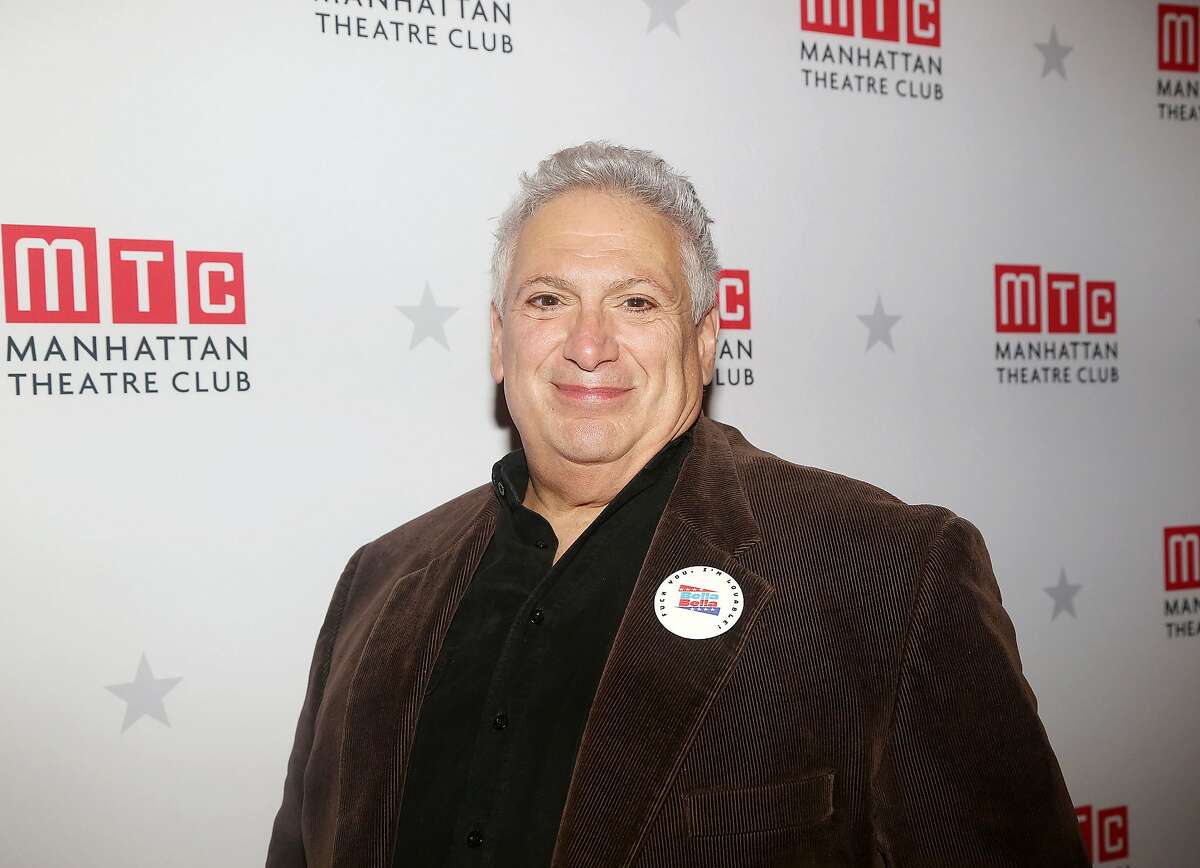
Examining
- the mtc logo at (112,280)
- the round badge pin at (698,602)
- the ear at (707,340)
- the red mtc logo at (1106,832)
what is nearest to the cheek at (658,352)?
→ the ear at (707,340)

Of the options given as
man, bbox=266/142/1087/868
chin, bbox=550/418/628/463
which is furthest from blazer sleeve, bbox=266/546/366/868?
chin, bbox=550/418/628/463

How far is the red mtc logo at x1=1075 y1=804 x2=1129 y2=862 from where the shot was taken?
2.58 meters

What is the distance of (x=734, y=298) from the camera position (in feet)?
7.73

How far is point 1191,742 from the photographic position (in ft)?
8.95

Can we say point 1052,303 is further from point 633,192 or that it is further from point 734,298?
point 633,192

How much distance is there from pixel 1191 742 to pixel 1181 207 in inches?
60.9

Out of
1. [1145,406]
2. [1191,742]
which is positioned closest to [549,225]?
[1145,406]

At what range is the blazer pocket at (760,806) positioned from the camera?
4.02 ft

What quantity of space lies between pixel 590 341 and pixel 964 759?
2.65ft

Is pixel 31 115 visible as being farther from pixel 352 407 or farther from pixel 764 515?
pixel 764 515

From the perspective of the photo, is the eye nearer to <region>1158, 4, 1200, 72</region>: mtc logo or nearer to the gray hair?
the gray hair

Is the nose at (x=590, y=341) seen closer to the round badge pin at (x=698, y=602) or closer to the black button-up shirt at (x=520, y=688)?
the black button-up shirt at (x=520, y=688)

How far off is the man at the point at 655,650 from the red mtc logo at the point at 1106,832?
60.4 inches

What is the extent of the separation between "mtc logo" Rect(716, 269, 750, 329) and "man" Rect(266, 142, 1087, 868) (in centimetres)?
67
